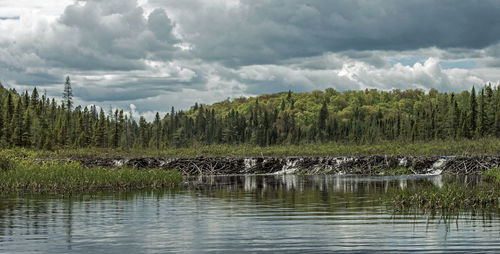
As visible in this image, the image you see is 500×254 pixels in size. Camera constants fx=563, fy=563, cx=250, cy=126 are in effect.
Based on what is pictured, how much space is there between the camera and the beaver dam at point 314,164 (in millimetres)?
59656

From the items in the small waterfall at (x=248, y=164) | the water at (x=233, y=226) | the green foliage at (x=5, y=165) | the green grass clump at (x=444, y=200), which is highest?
the green foliage at (x=5, y=165)

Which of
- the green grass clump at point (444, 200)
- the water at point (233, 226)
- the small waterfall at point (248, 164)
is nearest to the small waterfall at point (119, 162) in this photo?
the small waterfall at point (248, 164)

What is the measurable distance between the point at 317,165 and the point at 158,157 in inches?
728

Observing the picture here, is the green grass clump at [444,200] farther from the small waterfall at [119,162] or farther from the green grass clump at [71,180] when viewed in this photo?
the small waterfall at [119,162]

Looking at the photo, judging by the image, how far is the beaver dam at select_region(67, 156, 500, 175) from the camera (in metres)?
59.7

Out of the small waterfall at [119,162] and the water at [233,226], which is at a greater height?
the small waterfall at [119,162]

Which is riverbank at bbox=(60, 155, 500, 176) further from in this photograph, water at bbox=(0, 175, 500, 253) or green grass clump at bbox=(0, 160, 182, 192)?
water at bbox=(0, 175, 500, 253)

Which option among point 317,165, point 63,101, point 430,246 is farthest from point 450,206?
point 63,101

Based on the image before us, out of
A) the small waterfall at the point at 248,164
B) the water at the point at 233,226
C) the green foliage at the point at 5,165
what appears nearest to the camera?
the water at the point at 233,226

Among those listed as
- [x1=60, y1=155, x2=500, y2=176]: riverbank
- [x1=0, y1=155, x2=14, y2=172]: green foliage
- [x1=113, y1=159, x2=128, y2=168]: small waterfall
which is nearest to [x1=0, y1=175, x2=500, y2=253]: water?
[x1=0, y1=155, x2=14, y2=172]: green foliage

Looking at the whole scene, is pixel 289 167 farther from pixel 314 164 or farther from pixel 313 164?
pixel 314 164

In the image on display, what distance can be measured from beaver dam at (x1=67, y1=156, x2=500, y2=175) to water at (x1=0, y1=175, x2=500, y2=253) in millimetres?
29933

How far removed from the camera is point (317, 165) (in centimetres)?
6444

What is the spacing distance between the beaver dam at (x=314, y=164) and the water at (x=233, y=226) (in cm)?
2993
